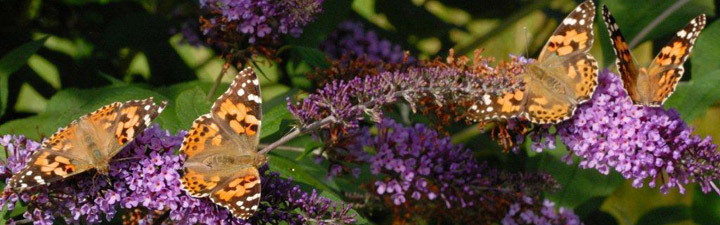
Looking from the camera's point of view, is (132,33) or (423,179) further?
(132,33)

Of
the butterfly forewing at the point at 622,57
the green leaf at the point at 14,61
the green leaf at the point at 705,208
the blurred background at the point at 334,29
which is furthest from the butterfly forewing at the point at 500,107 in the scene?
the green leaf at the point at 705,208

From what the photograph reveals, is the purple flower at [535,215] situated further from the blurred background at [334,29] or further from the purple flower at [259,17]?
the purple flower at [259,17]

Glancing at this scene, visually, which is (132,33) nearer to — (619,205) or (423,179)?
(423,179)

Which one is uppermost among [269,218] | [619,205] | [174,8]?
[174,8]

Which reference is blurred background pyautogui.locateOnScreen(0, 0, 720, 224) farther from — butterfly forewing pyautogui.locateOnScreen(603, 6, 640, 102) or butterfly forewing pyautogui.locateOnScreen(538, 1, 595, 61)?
butterfly forewing pyautogui.locateOnScreen(603, 6, 640, 102)

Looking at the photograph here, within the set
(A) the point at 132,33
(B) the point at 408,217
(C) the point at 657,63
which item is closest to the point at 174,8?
(A) the point at 132,33

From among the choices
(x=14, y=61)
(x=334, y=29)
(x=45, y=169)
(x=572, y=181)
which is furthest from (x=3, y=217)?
(x=572, y=181)
